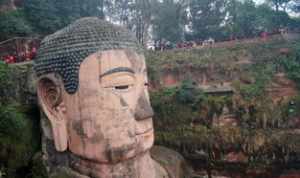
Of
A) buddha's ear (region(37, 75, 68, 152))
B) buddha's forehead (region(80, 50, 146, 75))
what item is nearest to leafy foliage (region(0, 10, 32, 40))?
buddha's ear (region(37, 75, 68, 152))

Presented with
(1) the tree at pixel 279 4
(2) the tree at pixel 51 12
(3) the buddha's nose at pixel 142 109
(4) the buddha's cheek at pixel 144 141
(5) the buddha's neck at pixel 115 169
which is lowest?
(5) the buddha's neck at pixel 115 169

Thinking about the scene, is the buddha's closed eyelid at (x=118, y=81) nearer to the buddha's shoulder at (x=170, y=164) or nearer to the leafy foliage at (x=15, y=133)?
the leafy foliage at (x=15, y=133)

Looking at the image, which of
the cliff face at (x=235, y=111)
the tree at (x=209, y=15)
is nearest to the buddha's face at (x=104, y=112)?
the cliff face at (x=235, y=111)

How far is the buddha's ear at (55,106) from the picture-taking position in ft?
19.1

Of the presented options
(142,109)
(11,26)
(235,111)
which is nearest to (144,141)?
(142,109)

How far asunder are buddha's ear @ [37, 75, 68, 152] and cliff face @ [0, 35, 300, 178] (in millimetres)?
6488

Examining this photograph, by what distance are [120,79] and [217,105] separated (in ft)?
23.6

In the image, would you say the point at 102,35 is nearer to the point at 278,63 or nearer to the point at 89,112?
the point at 89,112

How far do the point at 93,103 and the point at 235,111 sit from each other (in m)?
7.78

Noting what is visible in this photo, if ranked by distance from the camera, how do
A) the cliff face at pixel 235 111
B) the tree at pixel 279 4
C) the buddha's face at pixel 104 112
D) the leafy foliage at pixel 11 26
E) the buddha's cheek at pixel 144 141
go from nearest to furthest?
1. the buddha's face at pixel 104 112
2. the buddha's cheek at pixel 144 141
3. the cliff face at pixel 235 111
4. the leafy foliage at pixel 11 26
5. the tree at pixel 279 4

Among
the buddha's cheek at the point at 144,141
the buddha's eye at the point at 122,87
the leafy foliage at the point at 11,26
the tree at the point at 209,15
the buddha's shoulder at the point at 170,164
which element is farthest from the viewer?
the tree at the point at 209,15

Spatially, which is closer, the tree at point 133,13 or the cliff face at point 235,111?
the cliff face at point 235,111

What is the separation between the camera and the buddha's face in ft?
18.3

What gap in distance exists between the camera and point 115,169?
5785 mm
